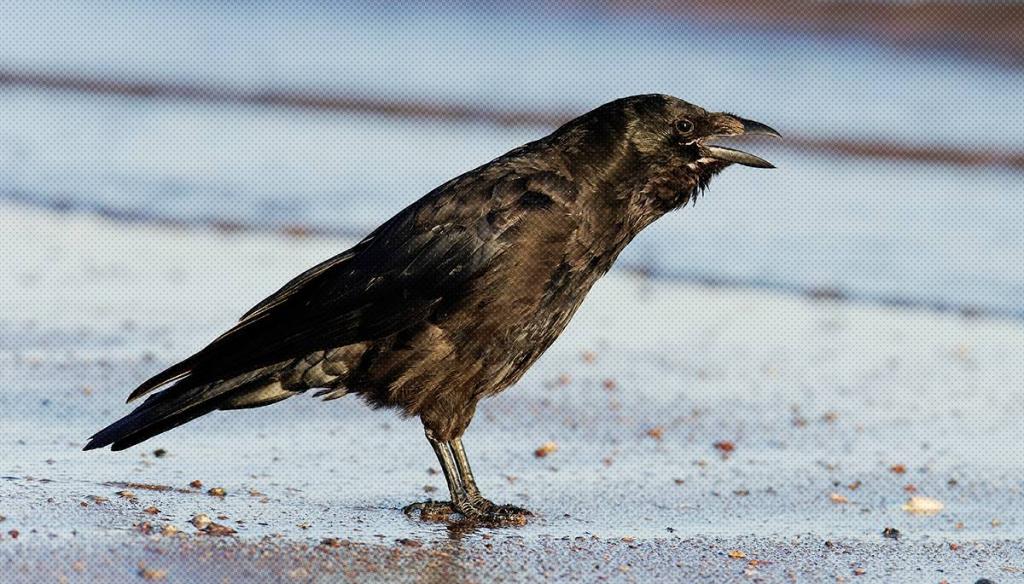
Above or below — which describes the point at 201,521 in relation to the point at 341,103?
below

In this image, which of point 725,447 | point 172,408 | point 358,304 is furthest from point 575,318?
point 172,408

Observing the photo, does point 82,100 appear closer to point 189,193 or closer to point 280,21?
point 189,193

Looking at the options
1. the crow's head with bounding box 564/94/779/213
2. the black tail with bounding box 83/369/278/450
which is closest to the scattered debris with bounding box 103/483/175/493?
the black tail with bounding box 83/369/278/450

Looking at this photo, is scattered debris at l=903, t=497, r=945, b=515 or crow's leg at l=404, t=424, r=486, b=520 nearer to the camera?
crow's leg at l=404, t=424, r=486, b=520

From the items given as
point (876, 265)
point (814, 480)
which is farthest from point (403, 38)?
point (814, 480)

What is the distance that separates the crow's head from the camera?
18.7ft

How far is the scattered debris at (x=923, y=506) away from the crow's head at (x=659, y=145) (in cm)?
118

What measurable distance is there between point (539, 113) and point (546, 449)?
9481mm

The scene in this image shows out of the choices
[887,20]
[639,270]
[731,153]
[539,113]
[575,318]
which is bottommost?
[575,318]

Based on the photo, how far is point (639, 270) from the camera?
30.3 feet

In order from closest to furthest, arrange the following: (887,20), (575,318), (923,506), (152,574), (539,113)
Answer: (152,574) < (923,506) < (575,318) < (539,113) < (887,20)

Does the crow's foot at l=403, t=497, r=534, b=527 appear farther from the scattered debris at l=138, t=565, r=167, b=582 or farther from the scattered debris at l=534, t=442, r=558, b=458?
the scattered debris at l=138, t=565, r=167, b=582

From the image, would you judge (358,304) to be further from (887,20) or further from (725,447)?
(887,20)

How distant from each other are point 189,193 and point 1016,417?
552 centimetres
